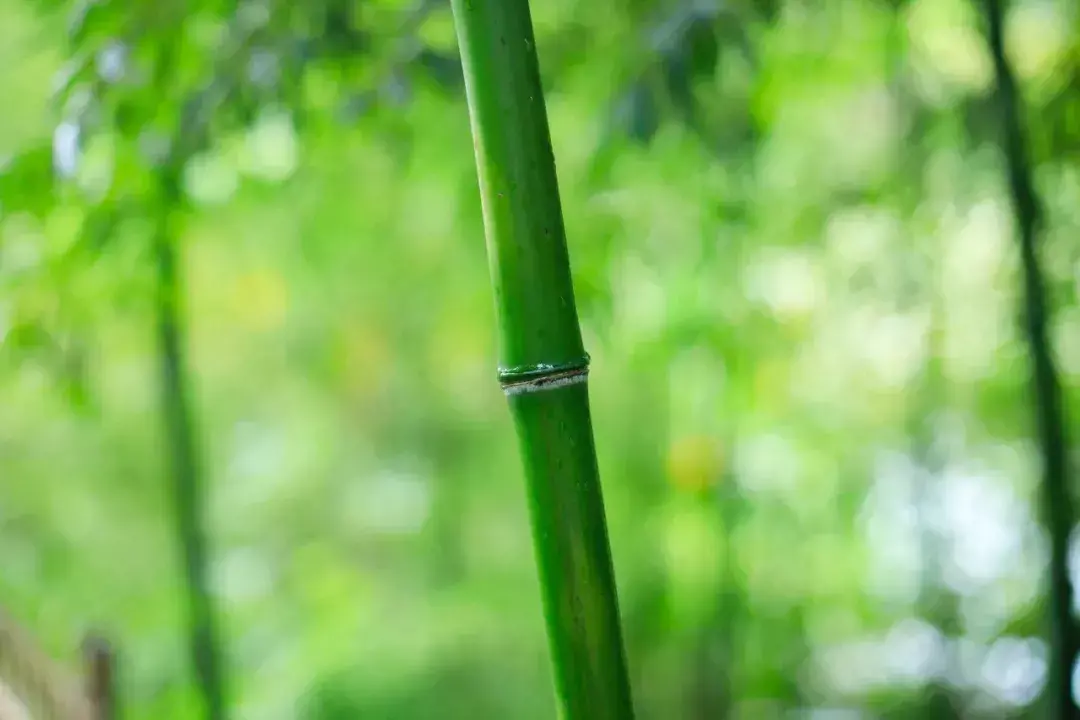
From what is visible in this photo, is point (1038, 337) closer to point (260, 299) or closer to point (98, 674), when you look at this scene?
point (98, 674)

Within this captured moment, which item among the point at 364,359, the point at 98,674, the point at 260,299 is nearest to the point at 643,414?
the point at 364,359

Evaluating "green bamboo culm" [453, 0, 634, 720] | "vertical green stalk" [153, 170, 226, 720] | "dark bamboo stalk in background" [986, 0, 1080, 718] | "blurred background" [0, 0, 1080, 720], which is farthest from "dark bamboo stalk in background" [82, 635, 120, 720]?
"dark bamboo stalk in background" [986, 0, 1080, 718]

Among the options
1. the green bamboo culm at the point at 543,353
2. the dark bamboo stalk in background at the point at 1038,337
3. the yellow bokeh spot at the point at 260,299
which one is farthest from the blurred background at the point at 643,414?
the green bamboo culm at the point at 543,353

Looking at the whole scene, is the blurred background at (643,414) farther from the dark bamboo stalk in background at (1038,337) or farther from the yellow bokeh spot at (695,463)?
the dark bamboo stalk in background at (1038,337)

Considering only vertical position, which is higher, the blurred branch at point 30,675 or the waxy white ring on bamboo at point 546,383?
the waxy white ring on bamboo at point 546,383

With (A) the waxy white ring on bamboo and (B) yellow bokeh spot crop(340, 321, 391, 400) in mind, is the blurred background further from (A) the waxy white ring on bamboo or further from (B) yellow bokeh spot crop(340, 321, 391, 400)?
(A) the waxy white ring on bamboo

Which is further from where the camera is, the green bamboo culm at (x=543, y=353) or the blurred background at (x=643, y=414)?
the blurred background at (x=643, y=414)
